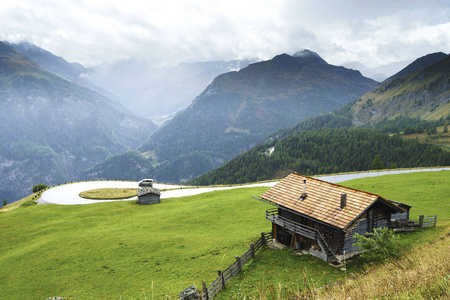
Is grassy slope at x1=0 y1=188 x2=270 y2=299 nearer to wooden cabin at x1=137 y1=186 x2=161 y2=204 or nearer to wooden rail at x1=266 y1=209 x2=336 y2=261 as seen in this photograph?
wooden rail at x1=266 y1=209 x2=336 y2=261

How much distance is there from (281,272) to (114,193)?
69.6 meters

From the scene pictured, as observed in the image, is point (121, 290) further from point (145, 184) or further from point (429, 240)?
point (145, 184)

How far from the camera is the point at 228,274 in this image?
82.6ft

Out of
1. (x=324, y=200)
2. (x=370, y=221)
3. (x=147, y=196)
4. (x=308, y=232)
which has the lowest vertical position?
(x=147, y=196)

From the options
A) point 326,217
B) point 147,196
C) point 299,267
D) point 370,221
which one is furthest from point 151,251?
point 147,196

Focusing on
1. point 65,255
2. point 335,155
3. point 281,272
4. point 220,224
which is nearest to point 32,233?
point 65,255

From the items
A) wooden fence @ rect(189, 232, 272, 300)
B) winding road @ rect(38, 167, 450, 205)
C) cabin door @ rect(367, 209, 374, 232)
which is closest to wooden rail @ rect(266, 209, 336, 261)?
wooden fence @ rect(189, 232, 272, 300)

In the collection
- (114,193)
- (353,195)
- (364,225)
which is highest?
(353,195)

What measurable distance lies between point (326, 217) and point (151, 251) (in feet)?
75.9

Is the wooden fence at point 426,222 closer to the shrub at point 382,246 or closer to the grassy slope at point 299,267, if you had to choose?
the grassy slope at point 299,267

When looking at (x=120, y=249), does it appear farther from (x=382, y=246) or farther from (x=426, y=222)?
(x=426, y=222)

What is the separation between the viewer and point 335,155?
19525cm

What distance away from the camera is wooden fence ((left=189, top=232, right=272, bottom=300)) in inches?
850

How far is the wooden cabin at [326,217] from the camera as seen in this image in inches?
1025
